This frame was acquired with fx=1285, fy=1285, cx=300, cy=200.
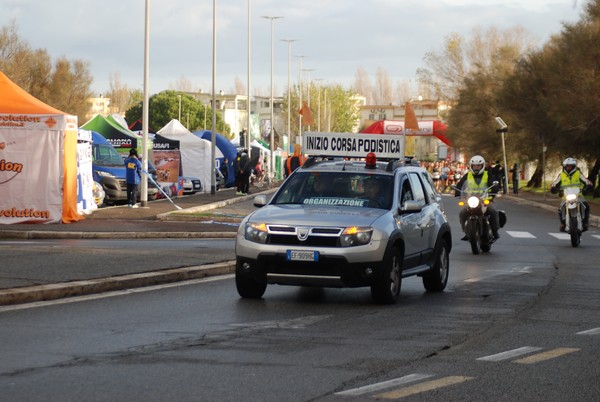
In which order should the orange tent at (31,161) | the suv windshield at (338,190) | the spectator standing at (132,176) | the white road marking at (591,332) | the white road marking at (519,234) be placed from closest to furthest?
the white road marking at (591,332) < the suv windshield at (338,190) < the orange tent at (31,161) < the white road marking at (519,234) < the spectator standing at (132,176)

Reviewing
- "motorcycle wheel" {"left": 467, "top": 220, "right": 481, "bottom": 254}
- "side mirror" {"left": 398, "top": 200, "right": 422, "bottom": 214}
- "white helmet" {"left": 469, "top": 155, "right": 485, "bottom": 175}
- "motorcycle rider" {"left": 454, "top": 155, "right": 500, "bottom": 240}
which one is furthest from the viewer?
"white helmet" {"left": 469, "top": 155, "right": 485, "bottom": 175}

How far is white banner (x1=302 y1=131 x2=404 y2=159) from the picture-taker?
55.1ft

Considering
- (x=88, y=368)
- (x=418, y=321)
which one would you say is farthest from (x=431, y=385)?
(x=418, y=321)

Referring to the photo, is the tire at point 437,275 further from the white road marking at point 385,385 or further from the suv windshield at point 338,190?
the white road marking at point 385,385

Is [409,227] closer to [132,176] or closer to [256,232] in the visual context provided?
[256,232]

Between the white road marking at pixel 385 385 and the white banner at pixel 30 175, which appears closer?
the white road marking at pixel 385 385

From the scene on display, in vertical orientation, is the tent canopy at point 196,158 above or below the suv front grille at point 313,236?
above

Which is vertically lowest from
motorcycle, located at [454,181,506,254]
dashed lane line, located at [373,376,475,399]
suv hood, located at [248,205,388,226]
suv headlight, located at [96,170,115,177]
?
dashed lane line, located at [373,376,475,399]

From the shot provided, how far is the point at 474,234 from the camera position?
23.7 meters

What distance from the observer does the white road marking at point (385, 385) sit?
27.4 ft

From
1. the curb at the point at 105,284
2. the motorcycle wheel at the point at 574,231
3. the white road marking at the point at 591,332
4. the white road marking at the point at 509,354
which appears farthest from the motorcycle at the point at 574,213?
the white road marking at the point at 509,354

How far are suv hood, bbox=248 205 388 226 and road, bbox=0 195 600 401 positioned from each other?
3.00 ft

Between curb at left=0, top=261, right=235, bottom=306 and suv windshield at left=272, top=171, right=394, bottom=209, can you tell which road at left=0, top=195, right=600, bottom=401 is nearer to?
curb at left=0, top=261, right=235, bottom=306

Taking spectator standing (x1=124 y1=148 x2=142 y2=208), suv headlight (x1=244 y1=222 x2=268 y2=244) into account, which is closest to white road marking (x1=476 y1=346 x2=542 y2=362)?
suv headlight (x1=244 y1=222 x2=268 y2=244)
